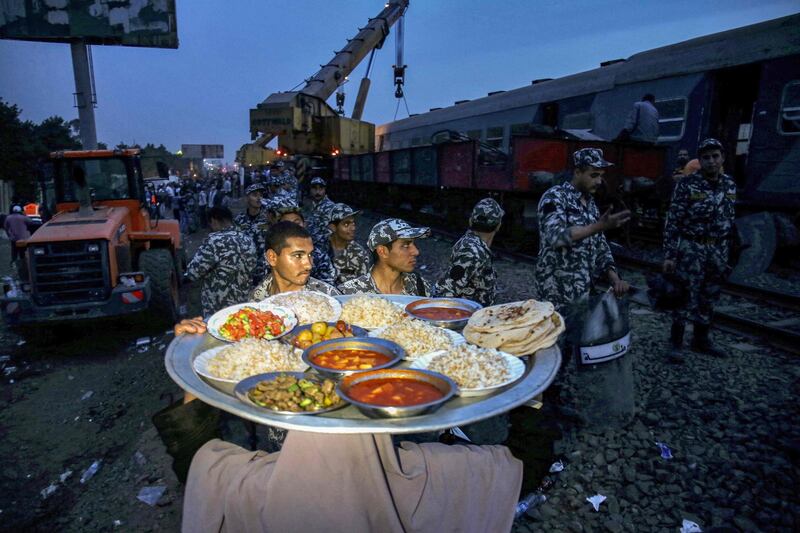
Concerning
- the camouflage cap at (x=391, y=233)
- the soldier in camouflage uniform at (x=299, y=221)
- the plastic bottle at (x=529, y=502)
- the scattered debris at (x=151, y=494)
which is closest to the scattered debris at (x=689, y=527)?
the plastic bottle at (x=529, y=502)

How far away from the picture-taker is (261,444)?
121 inches

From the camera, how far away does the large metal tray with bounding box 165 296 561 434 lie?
176 centimetres

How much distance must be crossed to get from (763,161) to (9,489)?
13.1m

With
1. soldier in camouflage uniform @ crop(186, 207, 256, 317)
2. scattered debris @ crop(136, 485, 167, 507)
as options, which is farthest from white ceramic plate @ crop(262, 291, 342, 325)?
soldier in camouflage uniform @ crop(186, 207, 256, 317)

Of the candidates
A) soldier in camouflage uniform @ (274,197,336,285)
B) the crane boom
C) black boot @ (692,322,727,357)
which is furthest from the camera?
the crane boom

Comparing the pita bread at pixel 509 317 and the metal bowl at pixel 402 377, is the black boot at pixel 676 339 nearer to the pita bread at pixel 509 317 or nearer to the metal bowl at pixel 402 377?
the pita bread at pixel 509 317

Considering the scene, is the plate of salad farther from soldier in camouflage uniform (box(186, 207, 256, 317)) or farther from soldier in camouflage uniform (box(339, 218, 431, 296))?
soldier in camouflage uniform (box(186, 207, 256, 317))

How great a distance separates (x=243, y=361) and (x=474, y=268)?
2544 mm

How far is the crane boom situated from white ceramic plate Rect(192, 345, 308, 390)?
2148 cm

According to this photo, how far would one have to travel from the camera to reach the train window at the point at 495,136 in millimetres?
15984

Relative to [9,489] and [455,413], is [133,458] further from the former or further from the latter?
[455,413]

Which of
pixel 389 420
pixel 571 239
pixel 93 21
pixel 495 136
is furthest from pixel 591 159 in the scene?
pixel 93 21

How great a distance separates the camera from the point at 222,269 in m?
5.18

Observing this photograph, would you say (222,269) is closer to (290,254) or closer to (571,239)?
(290,254)
